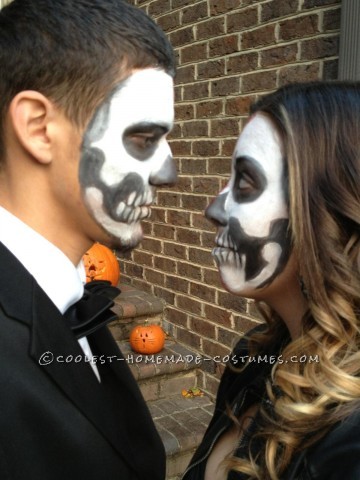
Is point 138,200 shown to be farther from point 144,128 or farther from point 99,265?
point 99,265

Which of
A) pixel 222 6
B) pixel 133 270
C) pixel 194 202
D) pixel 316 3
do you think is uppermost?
pixel 222 6

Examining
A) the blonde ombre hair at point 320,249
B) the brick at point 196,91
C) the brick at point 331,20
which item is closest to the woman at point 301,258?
the blonde ombre hair at point 320,249

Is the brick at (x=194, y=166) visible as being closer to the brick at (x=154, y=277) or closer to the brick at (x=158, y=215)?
the brick at (x=158, y=215)

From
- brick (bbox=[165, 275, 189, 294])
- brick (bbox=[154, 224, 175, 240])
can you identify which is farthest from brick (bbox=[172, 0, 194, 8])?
brick (bbox=[165, 275, 189, 294])

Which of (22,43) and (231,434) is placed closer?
(22,43)

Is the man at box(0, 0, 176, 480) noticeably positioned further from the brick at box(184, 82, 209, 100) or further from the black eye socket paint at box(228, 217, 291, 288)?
the brick at box(184, 82, 209, 100)

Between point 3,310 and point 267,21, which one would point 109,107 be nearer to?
point 3,310

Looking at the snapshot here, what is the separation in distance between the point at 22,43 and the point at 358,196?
41.8 inches

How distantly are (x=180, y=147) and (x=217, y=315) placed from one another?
4.96ft

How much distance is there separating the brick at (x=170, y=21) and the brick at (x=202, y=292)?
7.43ft

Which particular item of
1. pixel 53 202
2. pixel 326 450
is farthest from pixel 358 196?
pixel 53 202

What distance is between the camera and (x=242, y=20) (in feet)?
10.9

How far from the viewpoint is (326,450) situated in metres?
1.22

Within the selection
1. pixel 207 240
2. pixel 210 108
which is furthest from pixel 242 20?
pixel 207 240
